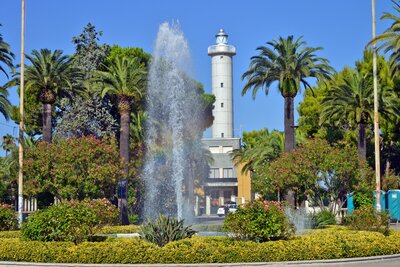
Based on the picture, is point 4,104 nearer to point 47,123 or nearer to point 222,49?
point 47,123

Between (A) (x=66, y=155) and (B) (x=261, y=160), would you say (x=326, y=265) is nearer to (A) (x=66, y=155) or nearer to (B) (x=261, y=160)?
(A) (x=66, y=155)

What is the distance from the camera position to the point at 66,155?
1704 inches

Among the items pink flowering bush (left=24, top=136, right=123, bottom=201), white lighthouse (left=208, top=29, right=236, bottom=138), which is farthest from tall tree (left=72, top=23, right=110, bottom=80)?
white lighthouse (left=208, top=29, right=236, bottom=138)

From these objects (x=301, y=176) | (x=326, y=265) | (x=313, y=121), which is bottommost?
(x=326, y=265)

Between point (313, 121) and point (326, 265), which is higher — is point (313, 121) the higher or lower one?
the higher one

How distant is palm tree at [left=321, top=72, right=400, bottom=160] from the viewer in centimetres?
4612

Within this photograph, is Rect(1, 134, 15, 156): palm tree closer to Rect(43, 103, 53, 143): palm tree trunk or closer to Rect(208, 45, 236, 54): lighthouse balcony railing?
Rect(43, 103, 53, 143): palm tree trunk

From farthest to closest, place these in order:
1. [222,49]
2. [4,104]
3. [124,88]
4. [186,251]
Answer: [222,49] → [124,88] → [4,104] → [186,251]

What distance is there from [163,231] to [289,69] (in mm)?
24057

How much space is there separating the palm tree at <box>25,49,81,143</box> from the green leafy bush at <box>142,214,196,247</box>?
79.7 feet

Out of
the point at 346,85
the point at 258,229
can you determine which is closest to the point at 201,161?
the point at 346,85

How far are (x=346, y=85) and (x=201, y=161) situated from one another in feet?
113

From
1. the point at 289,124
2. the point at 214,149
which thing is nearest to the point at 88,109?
the point at 289,124

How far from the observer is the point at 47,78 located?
4622cm
